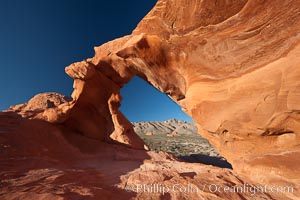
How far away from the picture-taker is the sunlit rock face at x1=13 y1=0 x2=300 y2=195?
5.66m

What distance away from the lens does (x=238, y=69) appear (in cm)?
682

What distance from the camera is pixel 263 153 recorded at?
673 cm

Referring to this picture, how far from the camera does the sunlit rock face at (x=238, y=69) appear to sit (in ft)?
18.6

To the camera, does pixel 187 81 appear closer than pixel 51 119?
Yes

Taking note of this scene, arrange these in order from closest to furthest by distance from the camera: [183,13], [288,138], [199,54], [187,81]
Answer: [288,138] < [183,13] < [199,54] < [187,81]

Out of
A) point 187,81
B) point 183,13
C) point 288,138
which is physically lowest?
point 288,138

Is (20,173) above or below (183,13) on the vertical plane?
below

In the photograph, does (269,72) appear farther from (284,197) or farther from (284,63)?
(284,197)

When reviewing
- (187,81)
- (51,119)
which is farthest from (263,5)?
(51,119)

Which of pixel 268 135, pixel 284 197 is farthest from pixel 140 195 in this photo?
pixel 268 135

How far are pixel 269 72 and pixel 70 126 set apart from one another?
1469 cm

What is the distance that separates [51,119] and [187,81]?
10748 millimetres

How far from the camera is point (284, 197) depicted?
221 inches

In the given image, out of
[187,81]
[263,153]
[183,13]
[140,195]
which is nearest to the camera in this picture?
[140,195]
